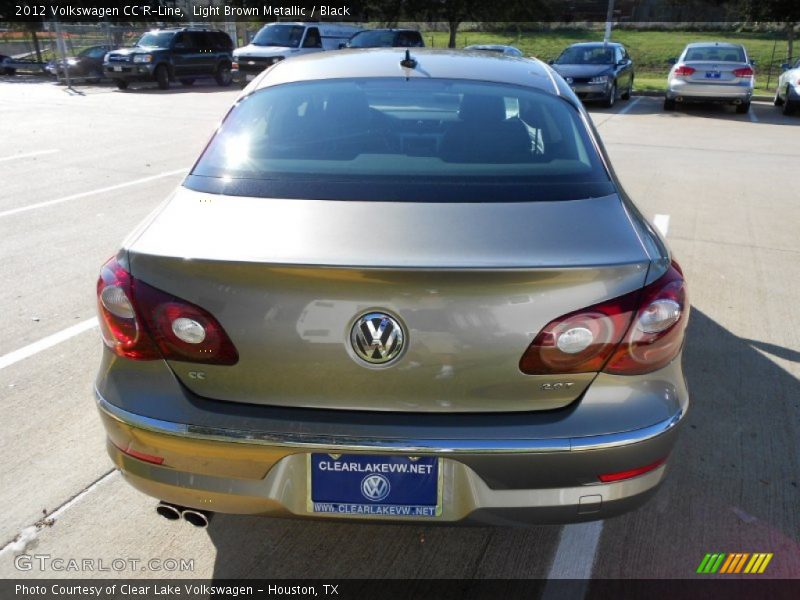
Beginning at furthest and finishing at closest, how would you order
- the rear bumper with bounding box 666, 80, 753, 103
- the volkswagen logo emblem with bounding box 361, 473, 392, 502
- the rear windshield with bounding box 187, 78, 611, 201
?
the rear bumper with bounding box 666, 80, 753, 103, the rear windshield with bounding box 187, 78, 611, 201, the volkswagen logo emblem with bounding box 361, 473, 392, 502

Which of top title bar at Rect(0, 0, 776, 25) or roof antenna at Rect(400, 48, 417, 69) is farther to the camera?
top title bar at Rect(0, 0, 776, 25)

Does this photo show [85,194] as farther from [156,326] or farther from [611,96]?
[611,96]

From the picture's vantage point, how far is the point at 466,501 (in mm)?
2008

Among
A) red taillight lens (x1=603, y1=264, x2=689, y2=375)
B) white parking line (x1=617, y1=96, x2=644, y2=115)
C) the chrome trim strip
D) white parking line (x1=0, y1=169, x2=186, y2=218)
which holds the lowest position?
white parking line (x1=617, y1=96, x2=644, y2=115)

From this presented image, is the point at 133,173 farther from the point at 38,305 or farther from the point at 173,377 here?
the point at 173,377

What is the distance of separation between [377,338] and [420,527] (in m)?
0.63

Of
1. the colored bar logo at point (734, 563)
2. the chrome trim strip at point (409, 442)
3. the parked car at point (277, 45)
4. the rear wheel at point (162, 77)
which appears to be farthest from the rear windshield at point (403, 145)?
the rear wheel at point (162, 77)

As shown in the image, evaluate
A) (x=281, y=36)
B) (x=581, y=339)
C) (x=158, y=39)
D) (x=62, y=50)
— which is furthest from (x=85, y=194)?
(x=62, y=50)

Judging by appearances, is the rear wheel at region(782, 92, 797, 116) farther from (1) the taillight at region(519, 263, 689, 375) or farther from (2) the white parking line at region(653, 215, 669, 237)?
(1) the taillight at region(519, 263, 689, 375)

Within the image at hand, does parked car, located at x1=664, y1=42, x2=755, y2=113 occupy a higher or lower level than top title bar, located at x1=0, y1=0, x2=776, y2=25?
lower

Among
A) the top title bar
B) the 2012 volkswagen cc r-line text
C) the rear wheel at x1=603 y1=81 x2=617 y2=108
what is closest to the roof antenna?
the 2012 volkswagen cc r-line text

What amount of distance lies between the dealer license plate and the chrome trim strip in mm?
39

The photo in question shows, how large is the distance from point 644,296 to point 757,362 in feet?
7.93

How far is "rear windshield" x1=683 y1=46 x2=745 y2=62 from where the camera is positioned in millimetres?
16047
